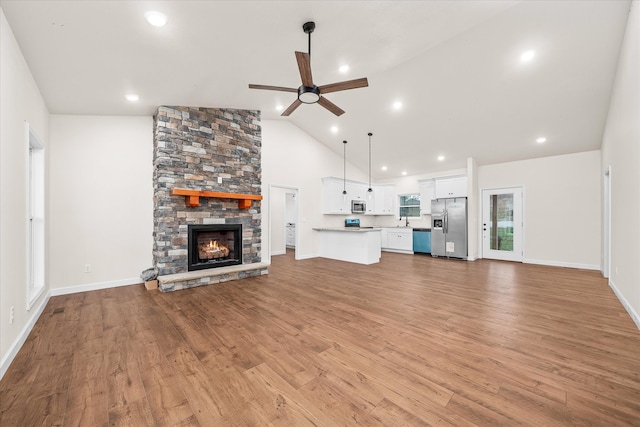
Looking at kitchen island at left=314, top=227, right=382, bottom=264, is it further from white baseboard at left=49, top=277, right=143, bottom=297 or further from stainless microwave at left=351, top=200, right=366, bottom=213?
white baseboard at left=49, top=277, right=143, bottom=297

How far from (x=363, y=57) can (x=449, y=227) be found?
5.45 metres

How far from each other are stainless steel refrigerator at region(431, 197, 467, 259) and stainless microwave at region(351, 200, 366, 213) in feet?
6.95

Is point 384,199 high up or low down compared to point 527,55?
down

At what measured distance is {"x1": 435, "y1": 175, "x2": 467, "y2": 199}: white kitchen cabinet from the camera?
754 cm

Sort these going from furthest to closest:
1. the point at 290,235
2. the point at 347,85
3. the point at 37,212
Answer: the point at 290,235 < the point at 37,212 < the point at 347,85

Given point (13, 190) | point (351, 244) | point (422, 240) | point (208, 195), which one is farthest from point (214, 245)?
point (422, 240)

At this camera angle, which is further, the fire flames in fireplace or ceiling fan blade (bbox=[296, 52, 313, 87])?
the fire flames in fireplace

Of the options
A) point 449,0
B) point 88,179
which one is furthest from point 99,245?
point 449,0

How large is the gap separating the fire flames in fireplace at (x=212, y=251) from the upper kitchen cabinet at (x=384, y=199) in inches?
219

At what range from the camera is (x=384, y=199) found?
30.6 ft

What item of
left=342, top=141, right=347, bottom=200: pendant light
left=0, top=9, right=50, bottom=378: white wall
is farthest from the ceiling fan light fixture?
left=342, top=141, right=347, bottom=200: pendant light

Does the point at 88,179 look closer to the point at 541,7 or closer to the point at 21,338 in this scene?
the point at 21,338

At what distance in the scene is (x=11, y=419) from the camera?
1559 millimetres

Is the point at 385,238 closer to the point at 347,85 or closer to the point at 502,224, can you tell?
the point at 502,224
